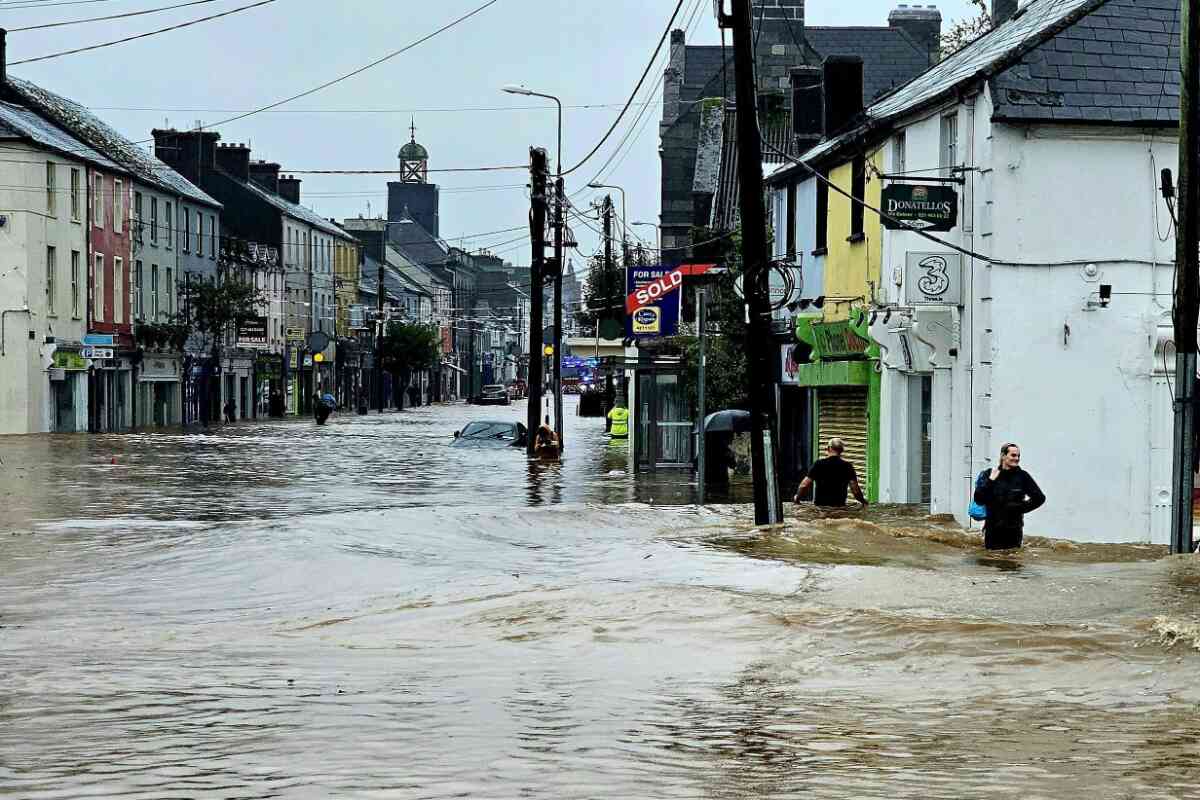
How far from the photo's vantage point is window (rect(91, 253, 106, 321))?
65625 mm

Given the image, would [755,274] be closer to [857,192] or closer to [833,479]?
[833,479]

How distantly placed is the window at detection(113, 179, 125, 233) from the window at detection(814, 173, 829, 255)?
42715 mm

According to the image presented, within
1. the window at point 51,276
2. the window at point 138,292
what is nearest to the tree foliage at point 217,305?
the window at point 138,292

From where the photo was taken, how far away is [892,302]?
26875mm

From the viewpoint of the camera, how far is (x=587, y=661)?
40.3 feet

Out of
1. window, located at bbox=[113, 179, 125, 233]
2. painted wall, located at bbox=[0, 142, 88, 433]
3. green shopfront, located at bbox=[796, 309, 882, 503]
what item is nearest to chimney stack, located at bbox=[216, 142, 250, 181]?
window, located at bbox=[113, 179, 125, 233]

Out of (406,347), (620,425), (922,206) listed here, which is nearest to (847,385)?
(922,206)

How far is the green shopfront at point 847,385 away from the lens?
94.4 ft

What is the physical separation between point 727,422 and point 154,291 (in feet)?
152

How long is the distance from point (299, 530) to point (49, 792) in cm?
1462

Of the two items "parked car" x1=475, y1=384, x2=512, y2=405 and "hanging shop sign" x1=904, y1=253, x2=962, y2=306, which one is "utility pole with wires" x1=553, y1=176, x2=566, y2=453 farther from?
"parked car" x1=475, y1=384, x2=512, y2=405

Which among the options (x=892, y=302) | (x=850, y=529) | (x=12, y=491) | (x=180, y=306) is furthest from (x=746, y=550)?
(x=180, y=306)

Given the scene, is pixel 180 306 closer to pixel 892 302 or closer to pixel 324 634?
pixel 892 302

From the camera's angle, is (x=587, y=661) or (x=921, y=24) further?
(x=921, y=24)
